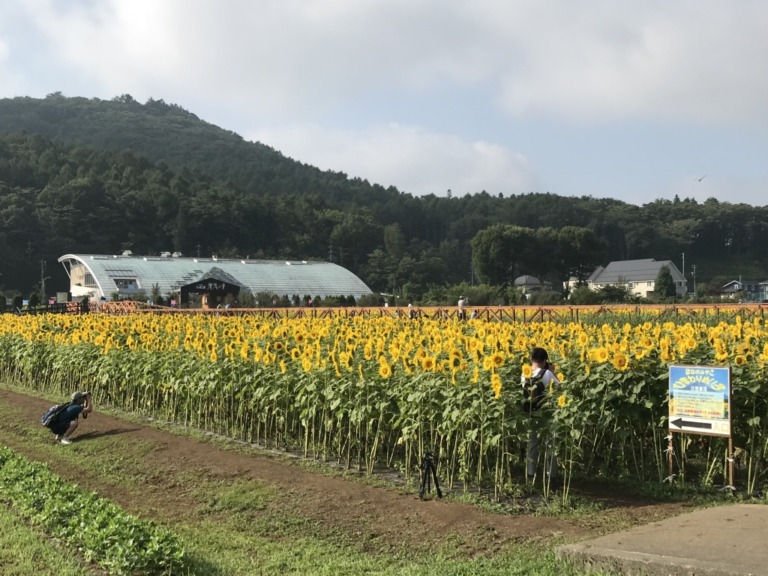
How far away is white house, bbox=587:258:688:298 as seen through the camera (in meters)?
97.7

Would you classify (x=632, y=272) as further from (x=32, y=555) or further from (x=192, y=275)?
(x=32, y=555)

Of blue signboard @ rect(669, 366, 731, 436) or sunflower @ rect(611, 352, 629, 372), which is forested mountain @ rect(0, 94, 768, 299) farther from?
blue signboard @ rect(669, 366, 731, 436)

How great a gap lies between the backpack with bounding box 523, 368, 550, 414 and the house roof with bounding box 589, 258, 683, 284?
93.3m

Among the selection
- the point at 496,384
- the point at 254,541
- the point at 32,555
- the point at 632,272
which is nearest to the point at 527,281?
the point at 632,272

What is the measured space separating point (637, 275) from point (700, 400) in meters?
97.4

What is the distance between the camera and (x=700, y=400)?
22.8 feet

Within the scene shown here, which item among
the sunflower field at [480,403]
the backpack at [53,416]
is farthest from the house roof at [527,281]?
the backpack at [53,416]

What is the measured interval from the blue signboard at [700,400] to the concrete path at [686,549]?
1.26m

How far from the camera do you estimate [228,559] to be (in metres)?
5.60

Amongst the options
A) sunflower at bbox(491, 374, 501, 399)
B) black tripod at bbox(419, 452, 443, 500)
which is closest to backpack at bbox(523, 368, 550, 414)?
sunflower at bbox(491, 374, 501, 399)

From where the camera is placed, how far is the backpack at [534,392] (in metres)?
6.98

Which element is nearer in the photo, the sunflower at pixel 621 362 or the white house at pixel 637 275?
the sunflower at pixel 621 362

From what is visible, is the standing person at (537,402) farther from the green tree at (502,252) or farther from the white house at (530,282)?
the white house at (530,282)

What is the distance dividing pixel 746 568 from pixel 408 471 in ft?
12.5
